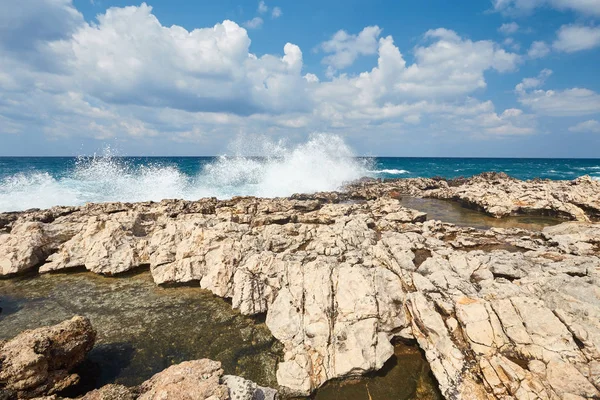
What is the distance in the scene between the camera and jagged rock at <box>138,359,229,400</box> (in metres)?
4.87

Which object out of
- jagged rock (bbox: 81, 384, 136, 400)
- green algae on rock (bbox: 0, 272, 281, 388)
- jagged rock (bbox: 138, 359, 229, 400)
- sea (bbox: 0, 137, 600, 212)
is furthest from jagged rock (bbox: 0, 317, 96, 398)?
sea (bbox: 0, 137, 600, 212)

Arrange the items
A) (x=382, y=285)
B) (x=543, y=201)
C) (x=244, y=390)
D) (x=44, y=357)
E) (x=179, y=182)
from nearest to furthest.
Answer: (x=244, y=390)
(x=44, y=357)
(x=382, y=285)
(x=543, y=201)
(x=179, y=182)

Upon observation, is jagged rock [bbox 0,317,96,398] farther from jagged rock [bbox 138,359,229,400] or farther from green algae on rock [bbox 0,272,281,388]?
jagged rock [bbox 138,359,229,400]

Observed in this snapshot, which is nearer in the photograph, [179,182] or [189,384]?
[189,384]

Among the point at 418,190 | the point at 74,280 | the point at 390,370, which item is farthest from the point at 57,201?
the point at 418,190

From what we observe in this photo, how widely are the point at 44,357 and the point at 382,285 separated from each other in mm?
8430

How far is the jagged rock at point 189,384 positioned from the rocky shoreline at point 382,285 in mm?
2041

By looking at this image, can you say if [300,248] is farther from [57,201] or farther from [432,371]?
[57,201]

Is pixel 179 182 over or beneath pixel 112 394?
over

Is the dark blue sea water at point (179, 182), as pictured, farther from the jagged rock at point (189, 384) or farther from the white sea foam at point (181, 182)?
the jagged rock at point (189, 384)

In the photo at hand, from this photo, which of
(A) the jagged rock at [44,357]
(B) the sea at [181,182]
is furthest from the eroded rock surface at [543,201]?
(A) the jagged rock at [44,357]

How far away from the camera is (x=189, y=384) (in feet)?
16.7

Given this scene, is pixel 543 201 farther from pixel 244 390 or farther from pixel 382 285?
pixel 244 390

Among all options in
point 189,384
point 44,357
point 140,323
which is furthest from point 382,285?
point 44,357
